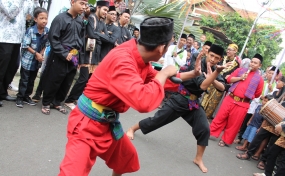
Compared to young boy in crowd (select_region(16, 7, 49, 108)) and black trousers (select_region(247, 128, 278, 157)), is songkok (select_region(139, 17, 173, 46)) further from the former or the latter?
black trousers (select_region(247, 128, 278, 157))

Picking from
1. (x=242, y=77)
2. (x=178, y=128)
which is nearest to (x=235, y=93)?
(x=242, y=77)

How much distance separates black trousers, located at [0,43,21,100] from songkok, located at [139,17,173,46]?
2.85 m

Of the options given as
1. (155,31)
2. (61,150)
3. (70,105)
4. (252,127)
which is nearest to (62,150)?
(61,150)

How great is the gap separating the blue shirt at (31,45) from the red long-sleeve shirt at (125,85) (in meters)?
2.68

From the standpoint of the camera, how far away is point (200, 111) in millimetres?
4199

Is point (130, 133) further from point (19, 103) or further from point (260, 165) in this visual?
point (260, 165)

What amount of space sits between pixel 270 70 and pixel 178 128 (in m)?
2.56

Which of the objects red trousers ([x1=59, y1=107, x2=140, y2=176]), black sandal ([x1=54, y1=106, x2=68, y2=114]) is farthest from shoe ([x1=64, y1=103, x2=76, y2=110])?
red trousers ([x1=59, y1=107, x2=140, y2=176])

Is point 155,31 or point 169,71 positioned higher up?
point 155,31

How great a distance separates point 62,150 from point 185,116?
182cm

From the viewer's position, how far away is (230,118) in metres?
5.50

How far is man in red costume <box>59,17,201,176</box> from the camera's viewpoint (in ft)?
5.96

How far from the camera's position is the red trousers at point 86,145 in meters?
1.96

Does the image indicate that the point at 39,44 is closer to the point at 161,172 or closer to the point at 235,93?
the point at 161,172
